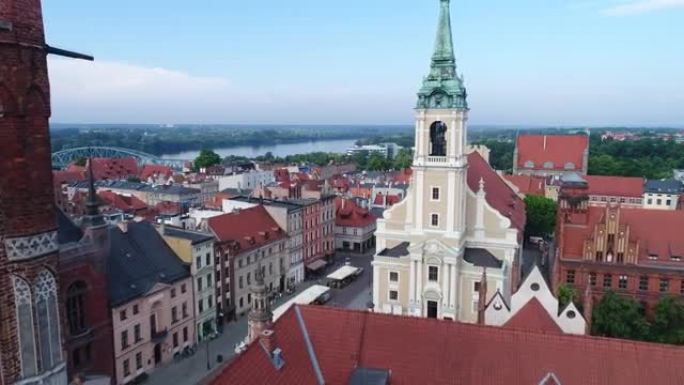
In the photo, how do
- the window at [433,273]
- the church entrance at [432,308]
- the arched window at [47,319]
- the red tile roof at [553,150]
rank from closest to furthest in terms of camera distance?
the arched window at [47,319] < the window at [433,273] < the church entrance at [432,308] < the red tile roof at [553,150]

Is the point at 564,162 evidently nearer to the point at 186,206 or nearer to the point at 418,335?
the point at 186,206

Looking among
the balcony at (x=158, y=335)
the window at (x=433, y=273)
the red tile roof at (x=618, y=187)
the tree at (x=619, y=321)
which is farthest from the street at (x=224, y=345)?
the red tile roof at (x=618, y=187)

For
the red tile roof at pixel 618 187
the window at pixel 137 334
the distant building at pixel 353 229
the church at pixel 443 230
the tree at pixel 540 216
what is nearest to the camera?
the window at pixel 137 334

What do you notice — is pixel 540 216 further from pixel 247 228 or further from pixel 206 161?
pixel 206 161

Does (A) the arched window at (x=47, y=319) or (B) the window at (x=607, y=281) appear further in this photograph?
(B) the window at (x=607, y=281)

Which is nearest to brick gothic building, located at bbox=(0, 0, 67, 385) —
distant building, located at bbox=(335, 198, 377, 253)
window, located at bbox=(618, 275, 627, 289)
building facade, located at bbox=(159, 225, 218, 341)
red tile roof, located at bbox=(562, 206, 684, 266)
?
building facade, located at bbox=(159, 225, 218, 341)

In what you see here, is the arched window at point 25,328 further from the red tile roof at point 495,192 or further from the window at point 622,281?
the red tile roof at point 495,192

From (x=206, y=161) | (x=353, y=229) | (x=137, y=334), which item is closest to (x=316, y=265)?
(x=353, y=229)
